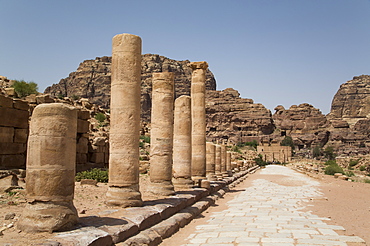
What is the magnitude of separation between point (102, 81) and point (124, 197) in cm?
11458

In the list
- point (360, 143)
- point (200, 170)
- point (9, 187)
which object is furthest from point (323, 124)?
point (9, 187)

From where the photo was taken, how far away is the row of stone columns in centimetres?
576

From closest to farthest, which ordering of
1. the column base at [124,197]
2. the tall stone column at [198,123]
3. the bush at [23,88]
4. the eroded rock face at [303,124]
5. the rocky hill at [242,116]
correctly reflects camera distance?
the column base at [124,197]
the tall stone column at [198,123]
the bush at [23,88]
the rocky hill at [242,116]
the eroded rock face at [303,124]

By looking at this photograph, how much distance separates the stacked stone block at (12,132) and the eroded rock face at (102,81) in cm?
9626

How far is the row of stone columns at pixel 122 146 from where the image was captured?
576 cm

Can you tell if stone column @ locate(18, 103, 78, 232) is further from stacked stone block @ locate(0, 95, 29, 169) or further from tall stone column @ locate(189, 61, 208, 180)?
tall stone column @ locate(189, 61, 208, 180)

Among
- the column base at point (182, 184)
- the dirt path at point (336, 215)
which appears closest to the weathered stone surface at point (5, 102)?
the column base at point (182, 184)

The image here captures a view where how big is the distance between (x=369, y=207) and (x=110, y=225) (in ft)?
34.1

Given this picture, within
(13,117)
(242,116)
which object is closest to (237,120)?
(242,116)

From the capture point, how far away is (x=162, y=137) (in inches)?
447

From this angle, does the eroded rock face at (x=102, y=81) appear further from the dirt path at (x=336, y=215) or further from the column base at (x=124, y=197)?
the column base at (x=124, y=197)

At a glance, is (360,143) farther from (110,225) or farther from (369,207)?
(110,225)

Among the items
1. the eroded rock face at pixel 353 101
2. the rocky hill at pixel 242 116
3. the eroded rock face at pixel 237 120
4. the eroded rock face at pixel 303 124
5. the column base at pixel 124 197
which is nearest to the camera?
the column base at pixel 124 197

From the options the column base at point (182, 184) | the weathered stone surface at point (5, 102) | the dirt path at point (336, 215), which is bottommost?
the dirt path at point (336, 215)
